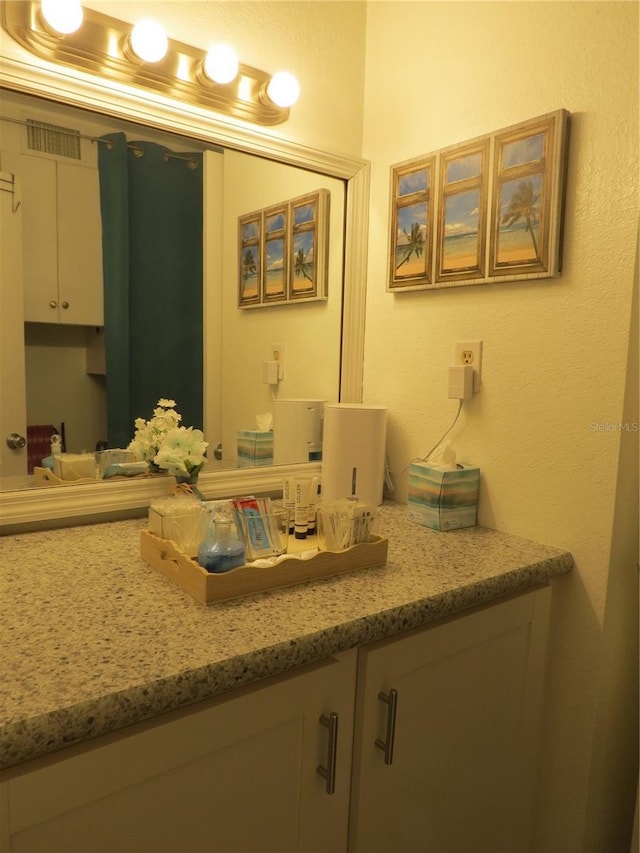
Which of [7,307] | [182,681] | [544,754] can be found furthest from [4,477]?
[544,754]

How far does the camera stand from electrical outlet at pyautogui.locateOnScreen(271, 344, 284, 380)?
1429 millimetres

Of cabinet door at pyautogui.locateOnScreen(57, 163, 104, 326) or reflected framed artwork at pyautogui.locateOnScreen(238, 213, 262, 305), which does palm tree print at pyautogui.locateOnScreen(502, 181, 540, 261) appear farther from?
cabinet door at pyautogui.locateOnScreen(57, 163, 104, 326)

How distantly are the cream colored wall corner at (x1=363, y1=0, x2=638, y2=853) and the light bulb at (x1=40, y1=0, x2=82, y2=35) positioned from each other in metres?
0.72

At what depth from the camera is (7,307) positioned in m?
1.08

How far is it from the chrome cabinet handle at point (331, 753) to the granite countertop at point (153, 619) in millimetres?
103

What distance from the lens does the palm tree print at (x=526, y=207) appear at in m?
1.09

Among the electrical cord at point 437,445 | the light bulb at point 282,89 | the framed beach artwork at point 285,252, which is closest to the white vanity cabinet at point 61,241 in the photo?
the framed beach artwork at point 285,252

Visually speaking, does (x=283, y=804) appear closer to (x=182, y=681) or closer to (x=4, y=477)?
(x=182, y=681)

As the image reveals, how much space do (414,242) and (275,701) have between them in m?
1.02

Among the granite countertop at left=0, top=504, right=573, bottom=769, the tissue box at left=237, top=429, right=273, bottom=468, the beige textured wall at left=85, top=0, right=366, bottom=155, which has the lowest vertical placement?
the granite countertop at left=0, top=504, right=573, bottom=769

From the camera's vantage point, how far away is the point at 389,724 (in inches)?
34.0

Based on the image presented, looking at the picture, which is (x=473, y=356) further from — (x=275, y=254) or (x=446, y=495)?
(x=275, y=254)

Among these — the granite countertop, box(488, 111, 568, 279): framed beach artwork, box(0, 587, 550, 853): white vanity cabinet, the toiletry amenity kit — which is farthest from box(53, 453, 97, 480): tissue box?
box(488, 111, 568, 279): framed beach artwork

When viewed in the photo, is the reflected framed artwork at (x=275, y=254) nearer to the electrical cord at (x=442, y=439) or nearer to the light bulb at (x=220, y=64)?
the light bulb at (x=220, y=64)
